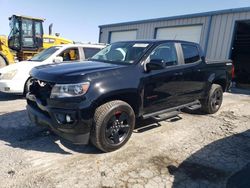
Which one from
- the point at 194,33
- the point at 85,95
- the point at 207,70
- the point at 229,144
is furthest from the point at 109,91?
the point at 194,33

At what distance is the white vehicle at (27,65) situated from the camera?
7.05m

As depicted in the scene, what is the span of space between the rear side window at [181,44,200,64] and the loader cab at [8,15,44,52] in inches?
363

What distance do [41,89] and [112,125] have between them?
4.38 ft

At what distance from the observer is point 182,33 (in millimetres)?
15266

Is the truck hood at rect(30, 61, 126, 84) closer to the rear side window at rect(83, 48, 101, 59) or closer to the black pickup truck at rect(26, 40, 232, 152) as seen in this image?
the black pickup truck at rect(26, 40, 232, 152)

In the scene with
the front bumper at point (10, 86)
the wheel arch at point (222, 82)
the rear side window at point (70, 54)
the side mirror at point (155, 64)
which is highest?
the side mirror at point (155, 64)

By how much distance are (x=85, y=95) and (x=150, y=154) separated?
146cm

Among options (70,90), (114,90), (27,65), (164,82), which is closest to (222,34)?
(164,82)

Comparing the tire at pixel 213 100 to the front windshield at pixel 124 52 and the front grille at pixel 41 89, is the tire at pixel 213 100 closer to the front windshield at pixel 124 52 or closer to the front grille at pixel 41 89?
the front windshield at pixel 124 52

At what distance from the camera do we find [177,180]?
3266mm

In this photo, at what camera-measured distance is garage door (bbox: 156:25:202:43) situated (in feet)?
47.6

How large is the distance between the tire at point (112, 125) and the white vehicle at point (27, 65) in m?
3.17

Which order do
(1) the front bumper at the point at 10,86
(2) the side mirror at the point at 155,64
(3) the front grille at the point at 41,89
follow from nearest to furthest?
(3) the front grille at the point at 41,89
(2) the side mirror at the point at 155,64
(1) the front bumper at the point at 10,86

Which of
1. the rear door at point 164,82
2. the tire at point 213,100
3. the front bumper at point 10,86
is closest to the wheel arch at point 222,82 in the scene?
the tire at point 213,100
